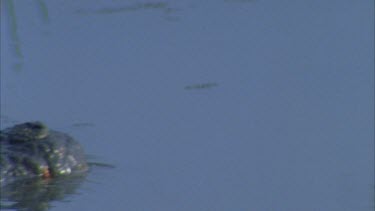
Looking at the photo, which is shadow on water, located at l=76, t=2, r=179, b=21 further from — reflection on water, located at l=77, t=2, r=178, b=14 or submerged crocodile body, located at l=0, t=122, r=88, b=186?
submerged crocodile body, located at l=0, t=122, r=88, b=186

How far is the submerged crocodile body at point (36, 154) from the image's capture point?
719 centimetres

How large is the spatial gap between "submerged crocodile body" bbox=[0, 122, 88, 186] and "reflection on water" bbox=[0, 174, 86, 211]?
47 mm

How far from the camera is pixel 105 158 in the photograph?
7.46 meters

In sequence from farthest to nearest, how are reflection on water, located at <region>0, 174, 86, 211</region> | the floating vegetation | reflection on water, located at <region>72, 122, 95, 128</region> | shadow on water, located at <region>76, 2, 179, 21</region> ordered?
shadow on water, located at <region>76, 2, 179, 21</region> → the floating vegetation → reflection on water, located at <region>72, 122, 95, 128</region> → reflection on water, located at <region>0, 174, 86, 211</region>

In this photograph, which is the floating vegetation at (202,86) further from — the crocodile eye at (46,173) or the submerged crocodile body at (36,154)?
the crocodile eye at (46,173)

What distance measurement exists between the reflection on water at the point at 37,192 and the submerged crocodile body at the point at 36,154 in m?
0.05

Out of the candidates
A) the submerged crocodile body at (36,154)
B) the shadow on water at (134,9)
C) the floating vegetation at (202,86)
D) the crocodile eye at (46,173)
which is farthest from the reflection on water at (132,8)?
the crocodile eye at (46,173)

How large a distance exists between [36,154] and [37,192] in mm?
251

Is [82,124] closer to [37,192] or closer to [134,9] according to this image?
[37,192]

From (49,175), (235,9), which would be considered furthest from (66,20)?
(49,175)

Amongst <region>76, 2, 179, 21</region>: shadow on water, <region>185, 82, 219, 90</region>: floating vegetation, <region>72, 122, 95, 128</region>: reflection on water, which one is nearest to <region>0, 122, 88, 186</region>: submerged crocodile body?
<region>72, 122, 95, 128</region>: reflection on water

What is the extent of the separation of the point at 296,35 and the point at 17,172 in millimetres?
2797

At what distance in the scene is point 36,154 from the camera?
7.24 metres

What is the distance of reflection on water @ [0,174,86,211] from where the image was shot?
6906 millimetres
